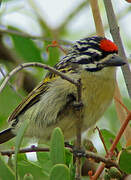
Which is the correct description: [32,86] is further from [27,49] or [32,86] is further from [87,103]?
[87,103]

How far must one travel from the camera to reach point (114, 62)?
8.39 ft

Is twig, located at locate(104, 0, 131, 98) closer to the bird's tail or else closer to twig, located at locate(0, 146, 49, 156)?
twig, located at locate(0, 146, 49, 156)

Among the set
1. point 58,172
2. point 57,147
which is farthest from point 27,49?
point 58,172

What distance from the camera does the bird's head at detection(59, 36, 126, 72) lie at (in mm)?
2645

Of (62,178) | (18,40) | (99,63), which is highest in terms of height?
(18,40)

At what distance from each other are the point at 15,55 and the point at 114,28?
2038 mm

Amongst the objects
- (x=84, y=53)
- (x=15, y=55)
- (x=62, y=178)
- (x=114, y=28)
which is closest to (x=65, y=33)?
(x=15, y=55)

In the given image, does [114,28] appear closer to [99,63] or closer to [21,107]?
[99,63]

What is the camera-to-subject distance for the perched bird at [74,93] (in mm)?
2758

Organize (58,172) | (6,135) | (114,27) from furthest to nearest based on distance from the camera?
(6,135) < (114,27) < (58,172)

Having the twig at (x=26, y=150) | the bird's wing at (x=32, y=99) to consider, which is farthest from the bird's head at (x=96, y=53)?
the twig at (x=26, y=150)

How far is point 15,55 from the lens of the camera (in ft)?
14.1

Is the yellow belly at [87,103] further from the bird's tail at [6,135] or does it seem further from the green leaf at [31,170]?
the green leaf at [31,170]

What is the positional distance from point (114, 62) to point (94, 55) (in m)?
0.29
